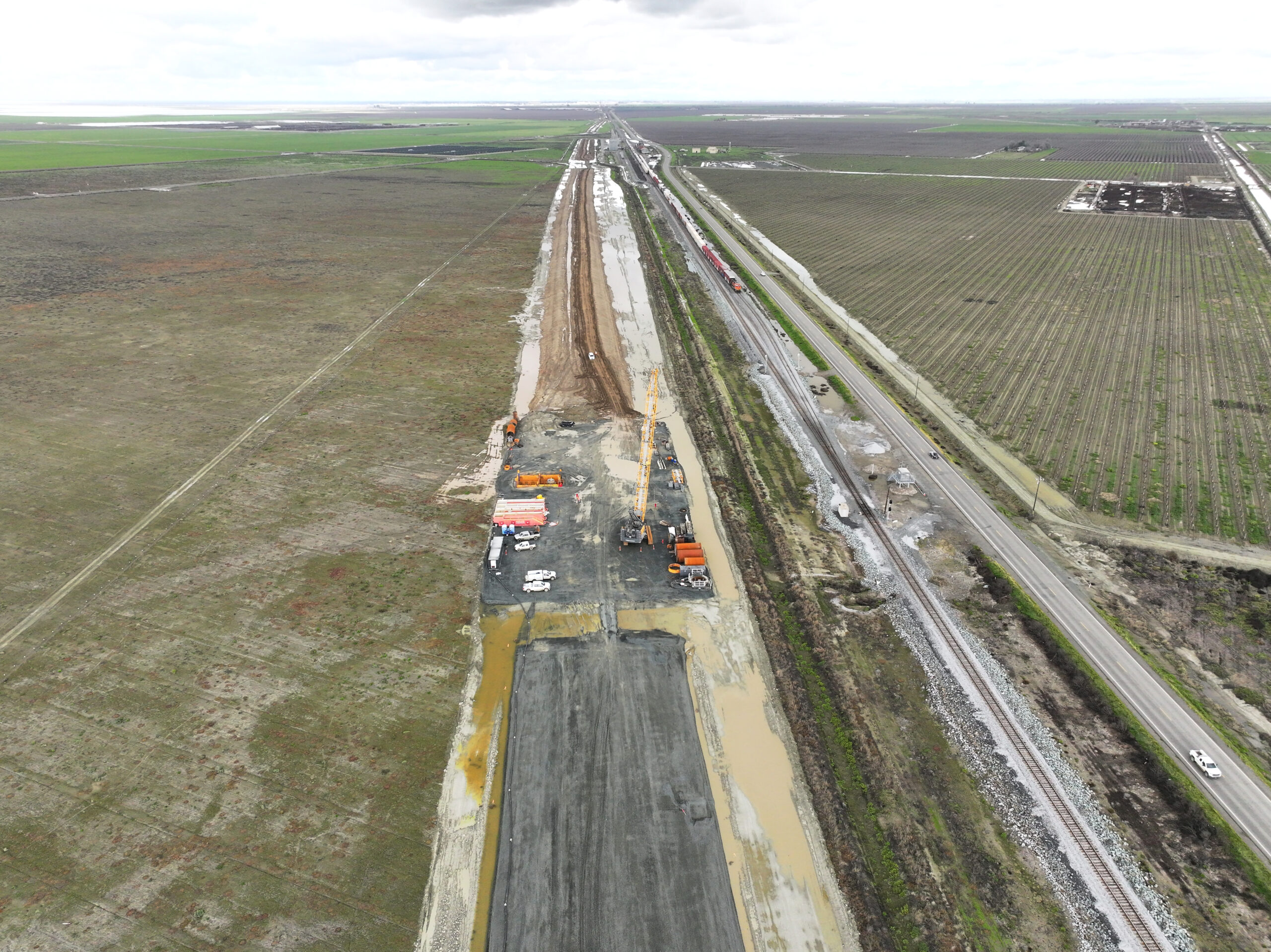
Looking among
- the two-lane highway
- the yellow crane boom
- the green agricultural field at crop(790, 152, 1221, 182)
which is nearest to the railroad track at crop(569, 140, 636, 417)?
the yellow crane boom

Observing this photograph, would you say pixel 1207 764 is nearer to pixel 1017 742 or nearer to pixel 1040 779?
pixel 1040 779

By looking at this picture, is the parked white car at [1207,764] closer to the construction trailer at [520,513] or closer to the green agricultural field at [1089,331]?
the green agricultural field at [1089,331]

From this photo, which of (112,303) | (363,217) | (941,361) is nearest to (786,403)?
(941,361)

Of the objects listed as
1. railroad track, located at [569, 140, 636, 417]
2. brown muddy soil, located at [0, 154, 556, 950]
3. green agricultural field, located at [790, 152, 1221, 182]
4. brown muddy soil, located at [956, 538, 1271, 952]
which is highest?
green agricultural field, located at [790, 152, 1221, 182]

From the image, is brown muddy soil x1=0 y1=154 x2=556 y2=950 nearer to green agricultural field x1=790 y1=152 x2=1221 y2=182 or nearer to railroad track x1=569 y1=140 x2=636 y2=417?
railroad track x1=569 y1=140 x2=636 y2=417

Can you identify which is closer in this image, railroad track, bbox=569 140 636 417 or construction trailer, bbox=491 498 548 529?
construction trailer, bbox=491 498 548 529

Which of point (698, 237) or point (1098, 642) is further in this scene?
point (698, 237)

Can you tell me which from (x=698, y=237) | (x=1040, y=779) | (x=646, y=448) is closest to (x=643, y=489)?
(x=646, y=448)

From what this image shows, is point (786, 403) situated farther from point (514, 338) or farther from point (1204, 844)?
point (1204, 844)
